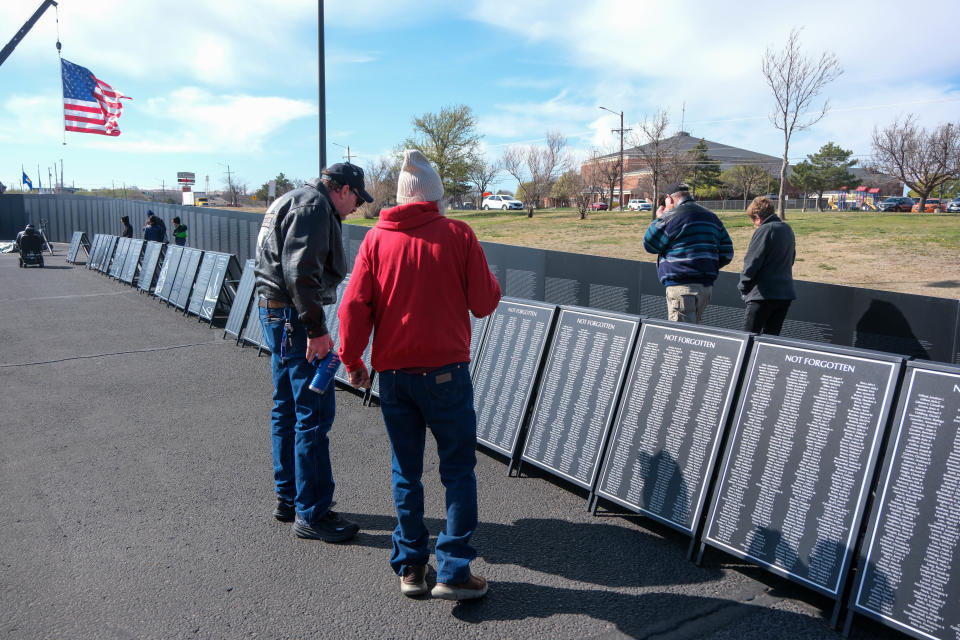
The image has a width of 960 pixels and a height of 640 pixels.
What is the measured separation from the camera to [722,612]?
292 cm

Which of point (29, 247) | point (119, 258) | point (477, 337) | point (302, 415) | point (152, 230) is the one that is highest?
point (477, 337)

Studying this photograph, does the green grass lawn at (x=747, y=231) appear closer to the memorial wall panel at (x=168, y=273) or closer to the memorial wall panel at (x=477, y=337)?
the memorial wall panel at (x=168, y=273)

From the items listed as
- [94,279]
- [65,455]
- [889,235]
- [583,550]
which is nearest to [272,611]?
[583,550]

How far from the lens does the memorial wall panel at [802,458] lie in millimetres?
2852

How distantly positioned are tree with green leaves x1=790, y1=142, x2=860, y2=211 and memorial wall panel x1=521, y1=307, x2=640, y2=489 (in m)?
69.4

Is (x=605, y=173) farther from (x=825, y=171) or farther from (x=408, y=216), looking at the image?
(x=408, y=216)

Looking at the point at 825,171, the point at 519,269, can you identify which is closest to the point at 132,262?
the point at 519,269

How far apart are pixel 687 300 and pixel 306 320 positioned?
11.0 ft

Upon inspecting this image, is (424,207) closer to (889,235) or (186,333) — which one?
(186,333)

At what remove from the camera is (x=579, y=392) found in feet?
14.0

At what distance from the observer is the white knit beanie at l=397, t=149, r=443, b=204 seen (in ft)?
9.71

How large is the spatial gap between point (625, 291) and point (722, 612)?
5060mm

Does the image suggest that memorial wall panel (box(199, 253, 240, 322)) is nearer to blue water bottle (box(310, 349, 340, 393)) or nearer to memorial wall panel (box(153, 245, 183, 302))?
memorial wall panel (box(153, 245, 183, 302))

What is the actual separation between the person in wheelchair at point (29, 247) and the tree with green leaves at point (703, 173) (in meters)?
52.2
